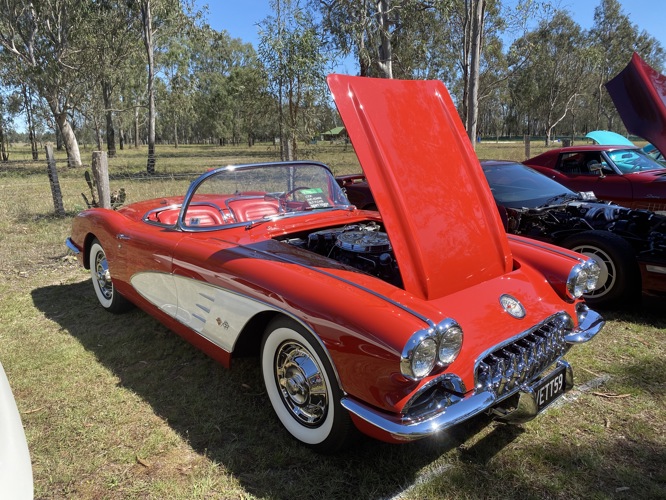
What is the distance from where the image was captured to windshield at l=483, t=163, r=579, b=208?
483cm

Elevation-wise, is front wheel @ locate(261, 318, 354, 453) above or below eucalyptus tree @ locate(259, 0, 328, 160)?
below

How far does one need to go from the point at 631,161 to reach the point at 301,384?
6963mm

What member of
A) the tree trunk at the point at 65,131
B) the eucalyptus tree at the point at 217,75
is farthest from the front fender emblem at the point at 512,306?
the eucalyptus tree at the point at 217,75

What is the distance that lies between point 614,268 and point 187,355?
3.55m

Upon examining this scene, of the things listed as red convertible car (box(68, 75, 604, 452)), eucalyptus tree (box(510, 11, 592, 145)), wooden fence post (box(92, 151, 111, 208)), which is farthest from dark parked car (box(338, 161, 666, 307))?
eucalyptus tree (box(510, 11, 592, 145))

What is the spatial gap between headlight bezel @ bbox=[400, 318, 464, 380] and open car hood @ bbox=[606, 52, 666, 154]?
208 centimetres

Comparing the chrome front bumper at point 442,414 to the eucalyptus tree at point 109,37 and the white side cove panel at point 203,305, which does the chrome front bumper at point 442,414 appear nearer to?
the white side cove panel at point 203,305

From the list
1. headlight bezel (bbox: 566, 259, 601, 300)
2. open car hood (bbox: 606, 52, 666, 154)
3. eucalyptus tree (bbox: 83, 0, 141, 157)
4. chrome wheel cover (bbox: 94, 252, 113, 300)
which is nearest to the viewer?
headlight bezel (bbox: 566, 259, 601, 300)

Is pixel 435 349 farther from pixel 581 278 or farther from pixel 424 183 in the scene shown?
pixel 581 278

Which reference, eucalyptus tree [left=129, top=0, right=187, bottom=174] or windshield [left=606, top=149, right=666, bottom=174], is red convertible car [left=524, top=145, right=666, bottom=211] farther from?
eucalyptus tree [left=129, top=0, right=187, bottom=174]

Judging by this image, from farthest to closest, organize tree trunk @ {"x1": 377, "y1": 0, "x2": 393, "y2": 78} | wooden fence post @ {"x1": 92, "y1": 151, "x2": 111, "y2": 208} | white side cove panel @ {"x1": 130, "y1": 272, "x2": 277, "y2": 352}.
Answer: tree trunk @ {"x1": 377, "y1": 0, "x2": 393, "y2": 78}, wooden fence post @ {"x1": 92, "y1": 151, "x2": 111, "y2": 208}, white side cove panel @ {"x1": 130, "y1": 272, "x2": 277, "y2": 352}

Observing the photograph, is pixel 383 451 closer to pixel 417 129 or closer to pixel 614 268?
pixel 417 129

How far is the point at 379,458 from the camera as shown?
221cm

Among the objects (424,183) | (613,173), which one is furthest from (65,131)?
(424,183)
